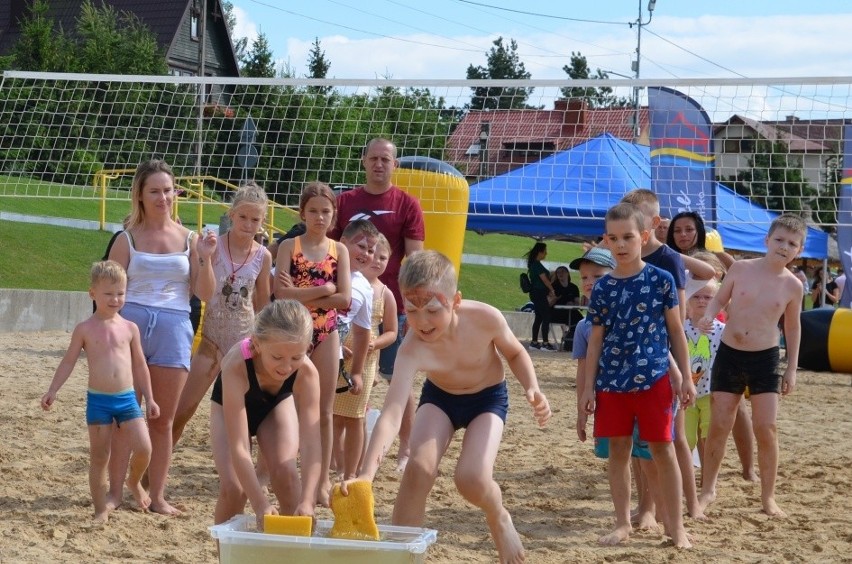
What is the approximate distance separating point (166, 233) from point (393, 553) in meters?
2.77

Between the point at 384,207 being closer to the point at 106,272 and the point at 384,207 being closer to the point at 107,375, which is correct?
the point at 106,272

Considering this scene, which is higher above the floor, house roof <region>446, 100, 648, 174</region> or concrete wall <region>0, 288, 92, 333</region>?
house roof <region>446, 100, 648, 174</region>

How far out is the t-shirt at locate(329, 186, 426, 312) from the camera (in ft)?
22.1

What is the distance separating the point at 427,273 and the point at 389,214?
2.59 metres

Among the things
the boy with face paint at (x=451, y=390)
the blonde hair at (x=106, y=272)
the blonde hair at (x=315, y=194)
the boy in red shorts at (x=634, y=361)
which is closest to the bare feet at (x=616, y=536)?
the boy in red shorts at (x=634, y=361)

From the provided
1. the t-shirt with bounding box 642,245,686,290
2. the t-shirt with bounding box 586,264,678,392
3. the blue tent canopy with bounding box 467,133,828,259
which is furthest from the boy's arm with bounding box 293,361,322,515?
the blue tent canopy with bounding box 467,133,828,259

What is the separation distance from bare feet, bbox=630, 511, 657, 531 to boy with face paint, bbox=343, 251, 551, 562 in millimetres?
1346

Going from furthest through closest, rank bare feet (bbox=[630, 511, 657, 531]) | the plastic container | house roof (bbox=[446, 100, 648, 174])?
1. house roof (bbox=[446, 100, 648, 174])
2. bare feet (bbox=[630, 511, 657, 531])
3. the plastic container

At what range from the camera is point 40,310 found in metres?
15.5

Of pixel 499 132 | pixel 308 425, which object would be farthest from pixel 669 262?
pixel 499 132

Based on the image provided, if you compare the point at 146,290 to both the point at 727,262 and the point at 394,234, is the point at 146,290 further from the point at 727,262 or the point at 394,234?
the point at 727,262

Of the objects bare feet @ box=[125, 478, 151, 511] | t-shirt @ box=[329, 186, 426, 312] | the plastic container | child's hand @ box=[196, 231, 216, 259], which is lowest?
bare feet @ box=[125, 478, 151, 511]

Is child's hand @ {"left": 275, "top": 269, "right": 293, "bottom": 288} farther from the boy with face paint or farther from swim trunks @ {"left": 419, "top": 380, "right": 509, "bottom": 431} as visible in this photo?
swim trunks @ {"left": 419, "top": 380, "right": 509, "bottom": 431}

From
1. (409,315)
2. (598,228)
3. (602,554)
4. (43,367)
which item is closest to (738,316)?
(602,554)
